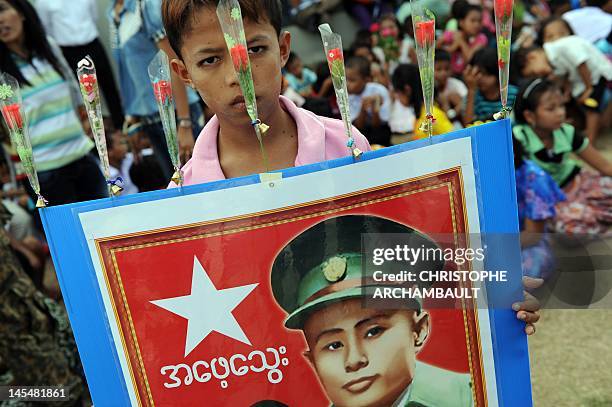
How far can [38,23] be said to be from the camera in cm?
296

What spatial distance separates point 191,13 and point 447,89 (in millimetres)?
3833

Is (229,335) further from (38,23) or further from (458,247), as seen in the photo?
(38,23)

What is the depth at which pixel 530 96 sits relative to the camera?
11.2ft

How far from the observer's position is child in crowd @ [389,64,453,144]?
446cm

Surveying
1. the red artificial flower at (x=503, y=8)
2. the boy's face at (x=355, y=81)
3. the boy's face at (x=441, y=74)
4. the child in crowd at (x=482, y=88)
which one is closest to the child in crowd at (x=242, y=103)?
the red artificial flower at (x=503, y=8)

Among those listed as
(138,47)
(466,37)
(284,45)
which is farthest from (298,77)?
(284,45)

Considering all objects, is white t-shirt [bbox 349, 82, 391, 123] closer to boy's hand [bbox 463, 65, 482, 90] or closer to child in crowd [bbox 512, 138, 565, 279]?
boy's hand [bbox 463, 65, 482, 90]

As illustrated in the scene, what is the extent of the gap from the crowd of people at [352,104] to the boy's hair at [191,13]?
0.36 feet

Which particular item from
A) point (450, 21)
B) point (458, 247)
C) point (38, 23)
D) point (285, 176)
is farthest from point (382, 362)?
point (450, 21)

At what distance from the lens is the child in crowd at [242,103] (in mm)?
1249

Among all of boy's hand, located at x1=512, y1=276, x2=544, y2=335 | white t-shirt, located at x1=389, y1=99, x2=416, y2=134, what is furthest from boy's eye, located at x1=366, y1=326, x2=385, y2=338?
white t-shirt, located at x1=389, y1=99, x2=416, y2=134

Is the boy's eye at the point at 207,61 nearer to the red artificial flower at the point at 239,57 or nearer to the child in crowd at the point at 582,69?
the red artificial flower at the point at 239,57

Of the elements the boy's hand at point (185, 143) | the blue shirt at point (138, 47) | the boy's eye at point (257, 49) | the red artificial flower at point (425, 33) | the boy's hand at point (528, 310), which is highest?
the blue shirt at point (138, 47)

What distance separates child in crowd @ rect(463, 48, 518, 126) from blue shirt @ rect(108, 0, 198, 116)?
6.69ft
